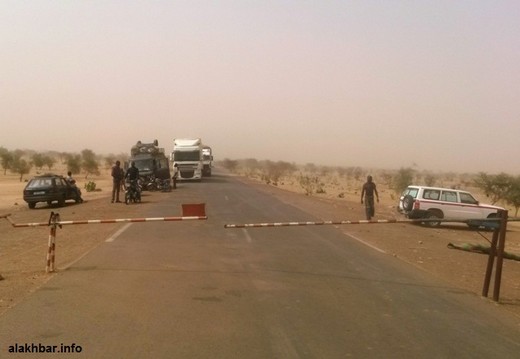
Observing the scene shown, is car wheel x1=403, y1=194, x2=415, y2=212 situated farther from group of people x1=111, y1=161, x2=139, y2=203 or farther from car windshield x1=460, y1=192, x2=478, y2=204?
group of people x1=111, y1=161, x2=139, y2=203

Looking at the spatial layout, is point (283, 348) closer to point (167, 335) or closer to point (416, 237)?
point (167, 335)

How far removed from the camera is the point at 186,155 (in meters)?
52.2

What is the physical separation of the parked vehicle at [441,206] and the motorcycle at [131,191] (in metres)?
13.5

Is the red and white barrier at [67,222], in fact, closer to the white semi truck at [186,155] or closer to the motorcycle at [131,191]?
the motorcycle at [131,191]

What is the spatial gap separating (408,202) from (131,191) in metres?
13.8

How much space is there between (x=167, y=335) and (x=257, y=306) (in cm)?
178

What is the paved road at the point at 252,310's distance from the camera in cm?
602

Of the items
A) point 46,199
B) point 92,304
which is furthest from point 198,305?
point 46,199

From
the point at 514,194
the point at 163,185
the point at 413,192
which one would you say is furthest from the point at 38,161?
the point at 413,192

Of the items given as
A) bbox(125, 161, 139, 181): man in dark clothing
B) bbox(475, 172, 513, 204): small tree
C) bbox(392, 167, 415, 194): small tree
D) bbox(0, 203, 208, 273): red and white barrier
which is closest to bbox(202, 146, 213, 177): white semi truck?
bbox(392, 167, 415, 194): small tree

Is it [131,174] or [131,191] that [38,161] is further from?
[131,174]

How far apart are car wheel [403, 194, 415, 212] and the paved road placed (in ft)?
39.2

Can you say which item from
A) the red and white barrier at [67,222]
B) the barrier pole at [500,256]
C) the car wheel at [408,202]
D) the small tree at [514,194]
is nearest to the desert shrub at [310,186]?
the small tree at [514,194]

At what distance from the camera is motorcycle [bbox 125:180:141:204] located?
95.8 feet
